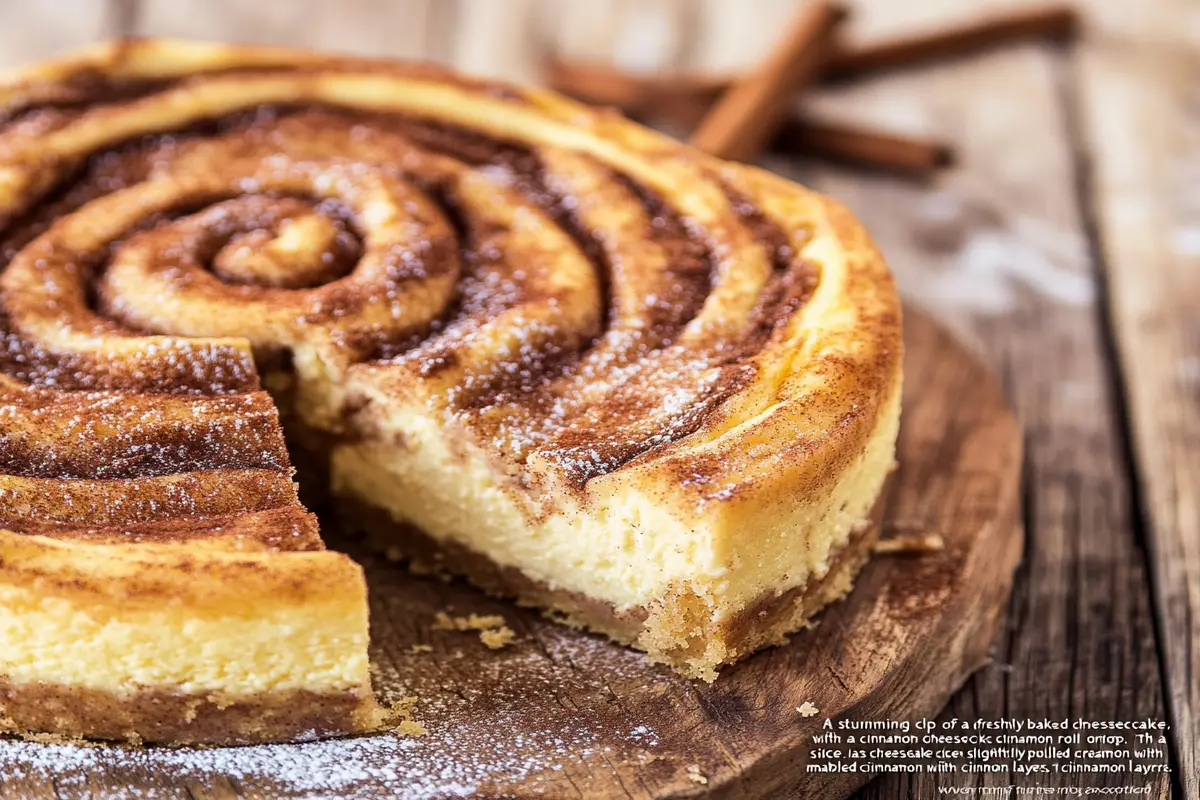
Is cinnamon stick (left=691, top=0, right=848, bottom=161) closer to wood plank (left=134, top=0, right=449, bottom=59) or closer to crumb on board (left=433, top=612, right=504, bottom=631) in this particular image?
wood plank (left=134, top=0, right=449, bottom=59)

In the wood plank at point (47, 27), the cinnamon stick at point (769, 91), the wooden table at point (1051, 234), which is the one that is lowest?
the wood plank at point (47, 27)

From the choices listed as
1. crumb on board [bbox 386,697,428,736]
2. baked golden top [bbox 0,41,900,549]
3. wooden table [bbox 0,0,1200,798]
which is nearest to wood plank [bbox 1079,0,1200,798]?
wooden table [bbox 0,0,1200,798]

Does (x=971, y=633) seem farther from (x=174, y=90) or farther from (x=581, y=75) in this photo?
(x=581, y=75)

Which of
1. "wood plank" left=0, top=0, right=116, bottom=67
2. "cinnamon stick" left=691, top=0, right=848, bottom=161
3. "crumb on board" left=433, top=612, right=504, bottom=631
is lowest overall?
"wood plank" left=0, top=0, right=116, bottom=67

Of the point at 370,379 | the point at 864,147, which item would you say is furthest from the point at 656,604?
the point at 864,147

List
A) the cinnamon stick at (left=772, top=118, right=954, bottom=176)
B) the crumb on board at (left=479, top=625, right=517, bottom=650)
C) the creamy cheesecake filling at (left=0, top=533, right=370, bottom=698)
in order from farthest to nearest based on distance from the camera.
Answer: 1. the cinnamon stick at (left=772, top=118, right=954, bottom=176)
2. the crumb on board at (left=479, top=625, right=517, bottom=650)
3. the creamy cheesecake filling at (left=0, top=533, right=370, bottom=698)

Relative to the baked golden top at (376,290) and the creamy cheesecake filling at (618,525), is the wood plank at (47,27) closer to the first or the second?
the baked golden top at (376,290)

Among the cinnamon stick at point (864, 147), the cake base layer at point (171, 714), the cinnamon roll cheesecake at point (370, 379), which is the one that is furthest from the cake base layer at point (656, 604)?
the cinnamon stick at point (864, 147)
